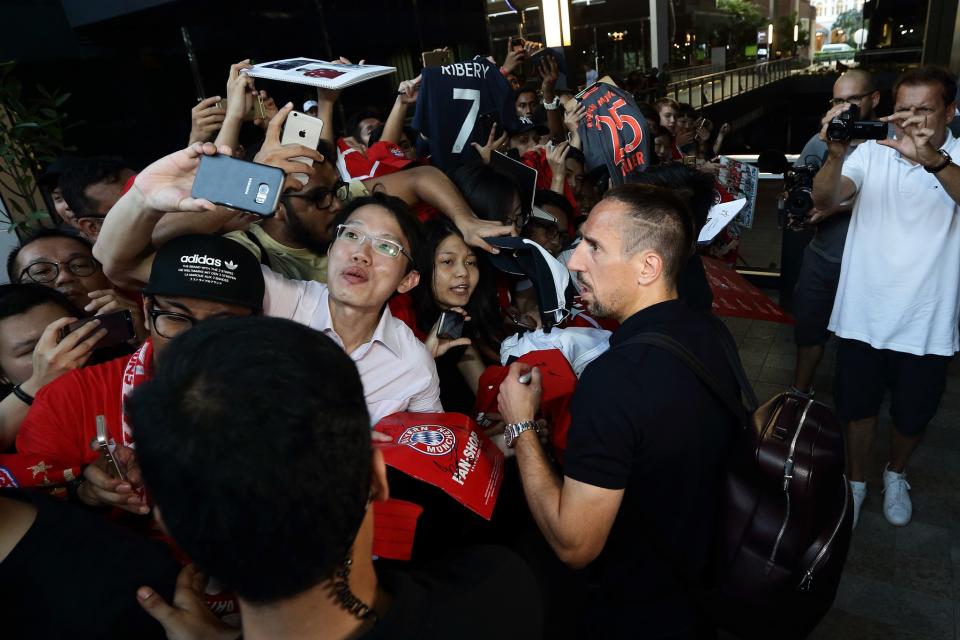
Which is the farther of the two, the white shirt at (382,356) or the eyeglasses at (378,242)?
the eyeglasses at (378,242)

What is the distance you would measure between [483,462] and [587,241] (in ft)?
2.31

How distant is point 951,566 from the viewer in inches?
102

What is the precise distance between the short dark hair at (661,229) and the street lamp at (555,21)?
8.41 meters

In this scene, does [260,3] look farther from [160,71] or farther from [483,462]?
[483,462]

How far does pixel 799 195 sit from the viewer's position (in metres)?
2.96

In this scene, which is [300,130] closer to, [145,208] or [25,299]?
[145,208]

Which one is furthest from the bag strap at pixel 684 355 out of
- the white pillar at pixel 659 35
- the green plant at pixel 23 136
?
the white pillar at pixel 659 35

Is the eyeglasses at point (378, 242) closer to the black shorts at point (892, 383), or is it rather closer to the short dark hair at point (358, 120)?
the black shorts at point (892, 383)

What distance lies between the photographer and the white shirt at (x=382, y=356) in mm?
1814

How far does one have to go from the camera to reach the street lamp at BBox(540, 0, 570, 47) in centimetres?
915

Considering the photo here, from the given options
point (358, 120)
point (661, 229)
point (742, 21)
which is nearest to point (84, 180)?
point (358, 120)

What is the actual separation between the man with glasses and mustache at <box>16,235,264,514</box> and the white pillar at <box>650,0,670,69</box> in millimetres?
11945

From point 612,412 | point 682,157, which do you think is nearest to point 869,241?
point 612,412

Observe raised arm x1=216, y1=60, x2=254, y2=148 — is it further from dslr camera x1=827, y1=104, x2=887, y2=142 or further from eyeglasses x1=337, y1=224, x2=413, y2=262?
dslr camera x1=827, y1=104, x2=887, y2=142
